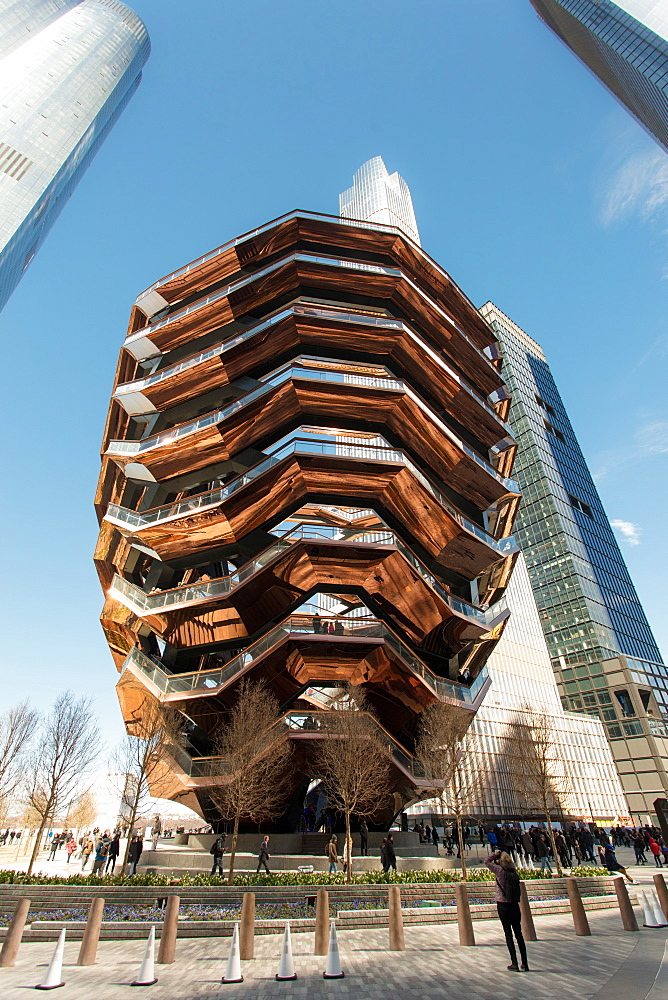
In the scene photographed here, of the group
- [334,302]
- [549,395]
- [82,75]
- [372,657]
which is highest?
[82,75]

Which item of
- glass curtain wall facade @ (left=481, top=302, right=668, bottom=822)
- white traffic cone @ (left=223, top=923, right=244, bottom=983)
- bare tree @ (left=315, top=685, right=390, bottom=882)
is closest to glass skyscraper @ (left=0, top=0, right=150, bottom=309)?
bare tree @ (left=315, top=685, right=390, bottom=882)

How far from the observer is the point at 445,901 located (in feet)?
47.4

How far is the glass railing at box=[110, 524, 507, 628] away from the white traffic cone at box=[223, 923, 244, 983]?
1717 centimetres

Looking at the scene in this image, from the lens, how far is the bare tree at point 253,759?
1869 cm

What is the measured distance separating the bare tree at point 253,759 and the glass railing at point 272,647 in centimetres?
117

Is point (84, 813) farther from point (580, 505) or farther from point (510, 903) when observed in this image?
point (580, 505)

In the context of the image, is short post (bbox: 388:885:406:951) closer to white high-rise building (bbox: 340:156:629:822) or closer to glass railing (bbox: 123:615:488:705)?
glass railing (bbox: 123:615:488:705)

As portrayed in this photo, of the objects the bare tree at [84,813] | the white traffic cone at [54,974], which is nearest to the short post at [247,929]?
the white traffic cone at [54,974]

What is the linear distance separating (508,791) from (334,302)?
49.2 metres

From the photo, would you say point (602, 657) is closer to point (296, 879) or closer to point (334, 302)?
point (334, 302)

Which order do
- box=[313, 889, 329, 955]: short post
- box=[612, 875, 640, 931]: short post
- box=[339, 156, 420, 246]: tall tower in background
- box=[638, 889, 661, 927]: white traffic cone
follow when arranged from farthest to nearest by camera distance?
box=[339, 156, 420, 246]: tall tower in background → box=[638, 889, 661, 927]: white traffic cone → box=[612, 875, 640, 931]: short post → box=[313, 889, 329, 955]: short post

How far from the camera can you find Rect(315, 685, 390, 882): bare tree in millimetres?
19270

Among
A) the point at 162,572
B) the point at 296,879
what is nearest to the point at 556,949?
the point at 296,879

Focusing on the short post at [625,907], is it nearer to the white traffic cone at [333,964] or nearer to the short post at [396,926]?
the short post at [396,926]
